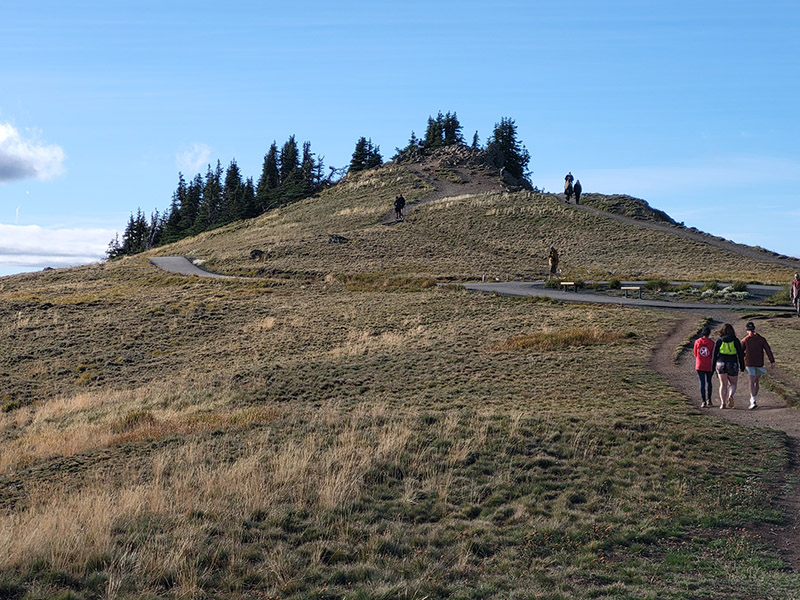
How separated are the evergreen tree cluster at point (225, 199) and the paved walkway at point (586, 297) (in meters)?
71.5

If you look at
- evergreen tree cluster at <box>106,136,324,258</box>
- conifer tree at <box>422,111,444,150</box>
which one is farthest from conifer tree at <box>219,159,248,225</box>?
conifer tree at <box>422,111,444,150</box>

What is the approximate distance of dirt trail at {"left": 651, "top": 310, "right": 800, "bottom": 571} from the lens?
790 centimetres

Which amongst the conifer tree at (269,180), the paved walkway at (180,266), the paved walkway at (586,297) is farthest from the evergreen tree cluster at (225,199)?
the paved walkway at (586,297)

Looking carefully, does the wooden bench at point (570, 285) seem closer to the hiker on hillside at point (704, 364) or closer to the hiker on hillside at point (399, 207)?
the hiker on hillside at point (704, 364)

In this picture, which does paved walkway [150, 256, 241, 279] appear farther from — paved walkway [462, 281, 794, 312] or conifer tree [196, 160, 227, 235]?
conifer tree [196, 160, 227, 235]

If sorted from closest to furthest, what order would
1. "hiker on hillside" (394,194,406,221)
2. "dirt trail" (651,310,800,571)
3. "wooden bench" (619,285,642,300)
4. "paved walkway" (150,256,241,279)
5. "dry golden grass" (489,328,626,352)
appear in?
1. "dirt trail" (651,310,800,571)
2. "dry golden grass" (489,328,626,352)
3. "wooden bench" (619,285,642,300)
4. "paved walkway" (150,256,241,279)
5. "hiker on hillside" (394,194,406,221)

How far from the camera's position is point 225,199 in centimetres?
11544

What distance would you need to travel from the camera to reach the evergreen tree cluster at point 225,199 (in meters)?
107

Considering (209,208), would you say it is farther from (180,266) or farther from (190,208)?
(180,266)

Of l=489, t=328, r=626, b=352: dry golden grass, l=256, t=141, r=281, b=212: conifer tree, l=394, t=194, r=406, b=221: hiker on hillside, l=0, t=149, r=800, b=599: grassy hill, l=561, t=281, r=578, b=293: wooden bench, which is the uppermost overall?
l=256, t=141, r=281, b=212: conifer tree

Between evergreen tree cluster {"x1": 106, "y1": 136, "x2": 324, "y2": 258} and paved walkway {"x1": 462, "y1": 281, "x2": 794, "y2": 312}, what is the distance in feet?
235

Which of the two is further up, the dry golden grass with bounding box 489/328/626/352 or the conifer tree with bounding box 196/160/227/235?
the conifer tree with bounding box 196/160/227/235

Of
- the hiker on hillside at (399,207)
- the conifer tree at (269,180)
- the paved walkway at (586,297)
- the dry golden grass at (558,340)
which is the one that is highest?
the conifer tree at (269,180)

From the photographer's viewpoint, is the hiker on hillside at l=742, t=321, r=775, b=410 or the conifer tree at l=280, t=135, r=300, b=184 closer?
the hiker on hillside at l=742, t=321, r=775, b=410
